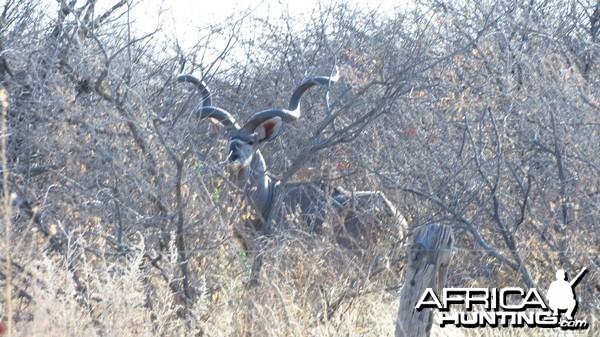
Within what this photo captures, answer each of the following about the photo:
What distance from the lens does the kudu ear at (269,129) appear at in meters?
9.68

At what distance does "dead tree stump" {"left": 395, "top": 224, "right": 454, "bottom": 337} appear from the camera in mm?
5043

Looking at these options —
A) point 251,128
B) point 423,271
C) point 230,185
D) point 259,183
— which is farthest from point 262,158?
point 423,271

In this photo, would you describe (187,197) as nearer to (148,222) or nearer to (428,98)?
(148,222)

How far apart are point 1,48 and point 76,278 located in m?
1.84

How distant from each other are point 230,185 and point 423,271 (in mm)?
2523

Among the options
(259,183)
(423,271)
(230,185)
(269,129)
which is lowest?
(423,271)

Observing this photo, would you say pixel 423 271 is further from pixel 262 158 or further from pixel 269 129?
pixel 262 158

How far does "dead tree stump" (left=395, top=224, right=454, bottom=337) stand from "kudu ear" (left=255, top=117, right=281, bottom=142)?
4.67m

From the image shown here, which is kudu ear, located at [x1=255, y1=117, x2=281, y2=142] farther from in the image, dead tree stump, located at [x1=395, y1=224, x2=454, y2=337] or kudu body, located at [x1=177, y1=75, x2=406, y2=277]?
dead tree stump, located at [x1=395, y1=224, x2=454, y2=337]

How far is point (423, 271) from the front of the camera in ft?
16.6

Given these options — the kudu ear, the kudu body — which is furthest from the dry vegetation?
the kudu ear

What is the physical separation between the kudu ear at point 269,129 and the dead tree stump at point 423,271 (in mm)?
4675

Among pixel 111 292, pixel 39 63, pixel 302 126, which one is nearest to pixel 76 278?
pixel 111 292

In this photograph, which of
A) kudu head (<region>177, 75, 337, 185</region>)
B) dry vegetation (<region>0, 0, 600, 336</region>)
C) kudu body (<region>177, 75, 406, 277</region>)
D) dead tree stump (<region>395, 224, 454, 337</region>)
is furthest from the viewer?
kudu head (<region>177, 75, 337, 185</region>)
